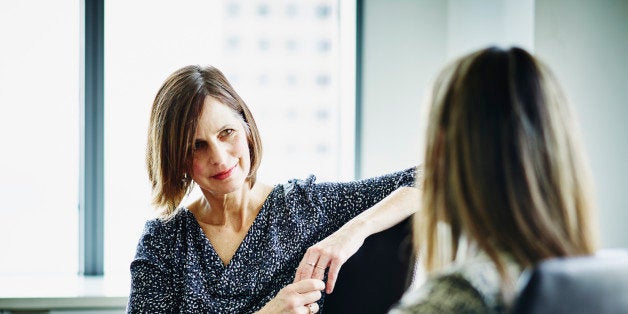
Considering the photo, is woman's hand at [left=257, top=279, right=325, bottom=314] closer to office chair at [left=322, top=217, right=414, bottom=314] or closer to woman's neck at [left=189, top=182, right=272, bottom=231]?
office chair at [left=322, top=217, right=414, bottom=314]

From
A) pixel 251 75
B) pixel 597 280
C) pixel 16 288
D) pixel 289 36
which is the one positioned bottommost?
pixel 16 288

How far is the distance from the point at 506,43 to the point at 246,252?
51.6 inches

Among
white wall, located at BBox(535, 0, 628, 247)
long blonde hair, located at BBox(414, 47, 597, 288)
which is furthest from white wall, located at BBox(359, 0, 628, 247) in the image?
long blonde hair, located at BBox(414, 47, 597, 288)

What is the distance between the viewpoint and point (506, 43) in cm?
219

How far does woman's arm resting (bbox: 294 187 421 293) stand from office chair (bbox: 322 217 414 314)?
0.15 feet

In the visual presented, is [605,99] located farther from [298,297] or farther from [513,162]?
[513,162]

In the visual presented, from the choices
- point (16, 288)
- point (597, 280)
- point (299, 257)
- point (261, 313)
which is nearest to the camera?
point (597, 280)

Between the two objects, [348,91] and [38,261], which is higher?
[348,91]

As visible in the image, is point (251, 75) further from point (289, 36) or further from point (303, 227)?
point (303, 227)

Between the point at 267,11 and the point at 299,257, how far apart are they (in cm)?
133

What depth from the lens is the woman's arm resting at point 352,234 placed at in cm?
131

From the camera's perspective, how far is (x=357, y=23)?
2.46 m

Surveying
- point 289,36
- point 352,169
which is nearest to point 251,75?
point 289,36

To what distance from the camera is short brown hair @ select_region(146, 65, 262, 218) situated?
1393 mm
